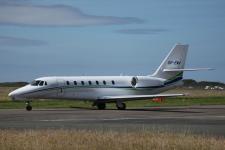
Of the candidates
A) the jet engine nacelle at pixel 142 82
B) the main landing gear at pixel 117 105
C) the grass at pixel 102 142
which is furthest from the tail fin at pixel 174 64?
the grass at pixel 102 142

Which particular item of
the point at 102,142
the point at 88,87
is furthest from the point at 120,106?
the point at 102,142

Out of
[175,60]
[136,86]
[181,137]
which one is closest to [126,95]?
[136,86]

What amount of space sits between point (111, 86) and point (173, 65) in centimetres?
586

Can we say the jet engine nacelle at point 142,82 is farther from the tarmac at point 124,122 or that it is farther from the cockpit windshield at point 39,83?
the tarmac at point 124,122

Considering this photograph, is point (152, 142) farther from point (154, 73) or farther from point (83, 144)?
point (154, 73)

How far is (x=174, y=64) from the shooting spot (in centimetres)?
4981

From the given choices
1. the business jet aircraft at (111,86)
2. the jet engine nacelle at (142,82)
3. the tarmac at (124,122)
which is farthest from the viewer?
the jet engine nacelle at (142,82)

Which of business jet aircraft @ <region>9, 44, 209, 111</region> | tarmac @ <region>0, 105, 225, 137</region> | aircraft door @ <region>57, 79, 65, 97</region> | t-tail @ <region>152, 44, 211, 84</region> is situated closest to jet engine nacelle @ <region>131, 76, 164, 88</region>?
business jet aircraft @ <region>9, 44, 209, 111</region>

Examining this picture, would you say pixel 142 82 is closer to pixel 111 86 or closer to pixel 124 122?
pixel 111 86

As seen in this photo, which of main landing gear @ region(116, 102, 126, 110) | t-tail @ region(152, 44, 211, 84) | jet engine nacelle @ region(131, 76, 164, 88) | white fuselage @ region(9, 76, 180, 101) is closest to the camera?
white fuselage @ region(9, 76, 180, 101)

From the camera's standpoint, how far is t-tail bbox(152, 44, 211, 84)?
161 ft

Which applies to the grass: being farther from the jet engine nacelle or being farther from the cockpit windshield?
the jet engine nacelle

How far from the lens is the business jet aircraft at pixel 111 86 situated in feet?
144

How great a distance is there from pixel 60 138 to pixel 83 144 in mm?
1376
